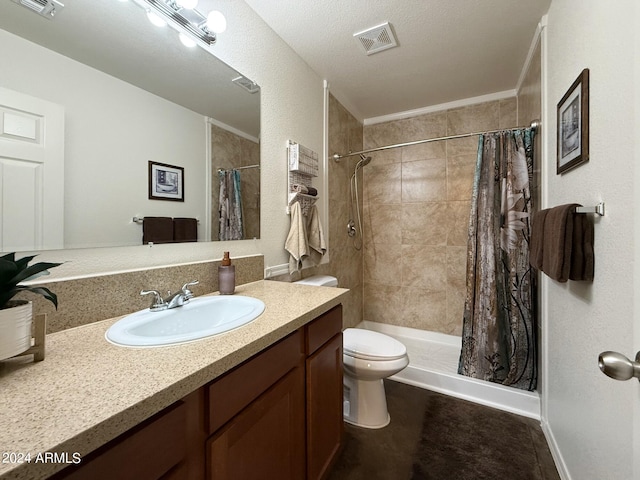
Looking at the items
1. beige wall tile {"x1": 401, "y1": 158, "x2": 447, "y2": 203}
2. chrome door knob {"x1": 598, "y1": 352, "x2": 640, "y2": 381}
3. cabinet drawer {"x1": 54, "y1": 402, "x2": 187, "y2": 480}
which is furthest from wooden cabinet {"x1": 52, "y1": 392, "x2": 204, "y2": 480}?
beige wall tile {"x1": 401, "y1": 158, "x2": 447, "y2": 203}

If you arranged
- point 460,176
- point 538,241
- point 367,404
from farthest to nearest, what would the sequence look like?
point 460,176 → point 367,404 → point 538,241

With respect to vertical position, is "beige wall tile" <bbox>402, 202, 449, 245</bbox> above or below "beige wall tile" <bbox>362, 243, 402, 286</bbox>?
above

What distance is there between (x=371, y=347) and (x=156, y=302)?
1.18 metres

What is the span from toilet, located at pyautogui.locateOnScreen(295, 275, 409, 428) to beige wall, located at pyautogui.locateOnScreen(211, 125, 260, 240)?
89 cm

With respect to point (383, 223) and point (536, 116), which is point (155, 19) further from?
point (383, 223)

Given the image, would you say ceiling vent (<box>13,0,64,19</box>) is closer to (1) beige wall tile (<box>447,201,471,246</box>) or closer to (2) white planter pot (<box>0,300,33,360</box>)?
(2) white planter pot (<box>0,300,33,360</box>)

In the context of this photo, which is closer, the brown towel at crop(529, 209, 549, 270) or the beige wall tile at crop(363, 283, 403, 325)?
the brown towel at crop(529, 209, 549, 270)

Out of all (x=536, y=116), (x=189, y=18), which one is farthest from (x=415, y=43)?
(x=189, y=18)

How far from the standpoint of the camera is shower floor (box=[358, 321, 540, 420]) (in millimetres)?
1687

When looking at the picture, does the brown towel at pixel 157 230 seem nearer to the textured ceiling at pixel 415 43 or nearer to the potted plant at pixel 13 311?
the potted plant at pixel 13 311

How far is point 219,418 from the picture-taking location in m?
0.63

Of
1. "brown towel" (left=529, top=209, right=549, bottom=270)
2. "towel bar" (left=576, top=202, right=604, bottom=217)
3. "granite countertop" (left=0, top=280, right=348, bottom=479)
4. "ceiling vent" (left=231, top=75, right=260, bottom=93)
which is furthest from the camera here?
"ceiling vent" (left=231, top=75, right=260, bottom=93)

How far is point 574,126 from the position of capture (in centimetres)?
109

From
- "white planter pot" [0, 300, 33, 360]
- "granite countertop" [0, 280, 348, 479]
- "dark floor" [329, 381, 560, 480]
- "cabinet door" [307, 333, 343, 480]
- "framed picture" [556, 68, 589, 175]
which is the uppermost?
"framed picture" [556, 68, 589, 175]
